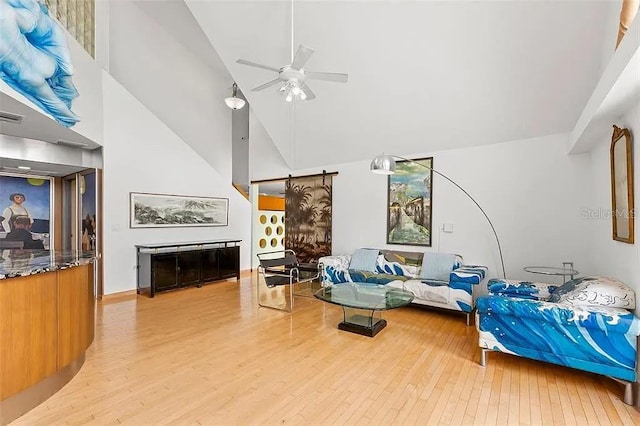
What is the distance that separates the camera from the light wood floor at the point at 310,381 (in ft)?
7.11

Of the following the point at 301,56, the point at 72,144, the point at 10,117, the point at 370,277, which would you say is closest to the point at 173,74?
the point at 72,144

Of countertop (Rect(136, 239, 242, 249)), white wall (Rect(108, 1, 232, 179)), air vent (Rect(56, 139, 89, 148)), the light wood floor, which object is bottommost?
the light wood floor

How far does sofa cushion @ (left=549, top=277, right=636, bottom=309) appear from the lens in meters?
2.54

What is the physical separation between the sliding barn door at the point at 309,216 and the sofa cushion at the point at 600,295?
4338 mm

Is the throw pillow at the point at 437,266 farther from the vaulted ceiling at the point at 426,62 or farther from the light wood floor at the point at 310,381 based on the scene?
the vaulted ceiling at the point at 426,62

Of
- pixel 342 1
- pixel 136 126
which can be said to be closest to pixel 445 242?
pixel 342 1

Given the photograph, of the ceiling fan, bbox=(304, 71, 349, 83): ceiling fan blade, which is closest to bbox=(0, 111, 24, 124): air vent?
the ceiling fan

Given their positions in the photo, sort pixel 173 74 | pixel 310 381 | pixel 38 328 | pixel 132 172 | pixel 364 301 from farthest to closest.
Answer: pixel 173 74 < pixel 132 172 < pixel 364 301 < pixel 310 381 < pixel 38 328

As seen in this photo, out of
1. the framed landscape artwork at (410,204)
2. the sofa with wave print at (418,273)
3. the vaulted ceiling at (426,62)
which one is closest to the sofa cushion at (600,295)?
the sofa with wave print at (418,273)

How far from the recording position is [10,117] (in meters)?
3.31

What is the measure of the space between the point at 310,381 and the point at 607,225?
3.62m

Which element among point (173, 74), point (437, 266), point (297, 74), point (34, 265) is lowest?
point (437, 266)

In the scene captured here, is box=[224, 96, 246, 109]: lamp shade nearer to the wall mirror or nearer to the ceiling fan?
the ceiling fan

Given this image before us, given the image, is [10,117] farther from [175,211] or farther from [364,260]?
[364,260]
